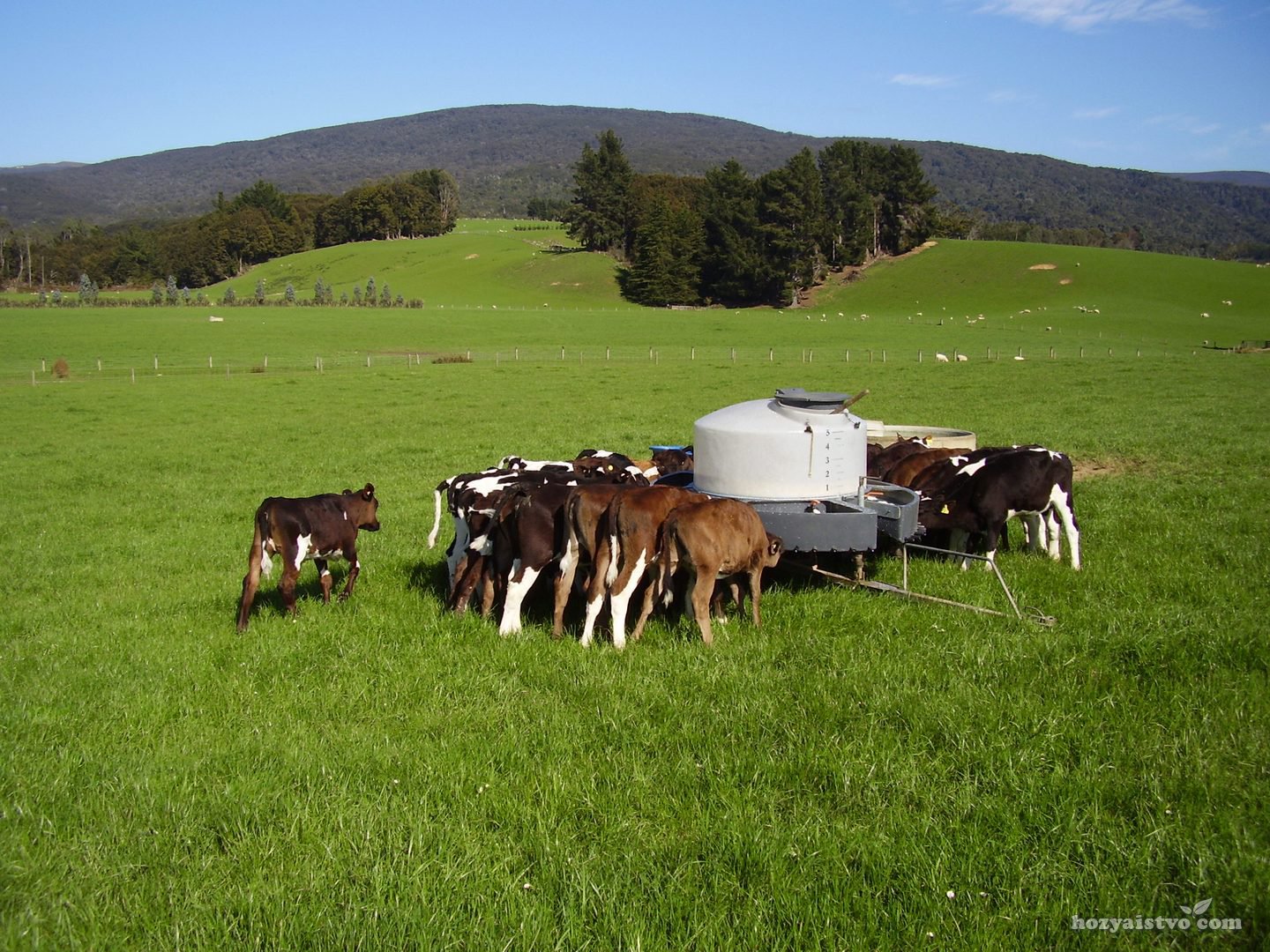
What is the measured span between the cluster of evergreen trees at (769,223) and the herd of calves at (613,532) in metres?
99.3

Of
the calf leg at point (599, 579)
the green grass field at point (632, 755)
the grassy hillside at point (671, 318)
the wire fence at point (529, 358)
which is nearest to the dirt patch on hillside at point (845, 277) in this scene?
the grassy hillside at point (671, 318)

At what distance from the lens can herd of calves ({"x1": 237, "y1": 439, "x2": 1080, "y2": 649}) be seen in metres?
9.80

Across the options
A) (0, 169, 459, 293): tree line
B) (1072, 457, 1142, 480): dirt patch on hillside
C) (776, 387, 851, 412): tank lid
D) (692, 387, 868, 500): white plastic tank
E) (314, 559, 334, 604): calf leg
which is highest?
(0, 169, 459, 293): tree line

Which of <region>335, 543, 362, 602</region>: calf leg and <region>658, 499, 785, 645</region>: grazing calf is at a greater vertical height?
<region>658, 499, 785, 645</region>: grazing calf

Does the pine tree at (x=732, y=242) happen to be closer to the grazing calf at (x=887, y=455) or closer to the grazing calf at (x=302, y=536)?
the grazing calf at (x=887, y=455)

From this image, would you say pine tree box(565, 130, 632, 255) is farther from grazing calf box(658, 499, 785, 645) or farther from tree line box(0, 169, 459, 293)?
grazing calf box(658, 499, 785, 645)

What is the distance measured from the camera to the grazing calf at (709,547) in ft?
31.4

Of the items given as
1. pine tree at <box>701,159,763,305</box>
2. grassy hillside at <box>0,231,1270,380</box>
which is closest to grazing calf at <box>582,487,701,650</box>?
grassy hillside at <box>0,231,1270,380</box>

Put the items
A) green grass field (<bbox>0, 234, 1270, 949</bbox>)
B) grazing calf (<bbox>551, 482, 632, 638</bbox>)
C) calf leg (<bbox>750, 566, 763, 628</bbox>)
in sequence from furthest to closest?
grazing calf (<bbox>551, 482, 632, 638</bbox>)
calf leg (<bbox>750, 566, 763, 628</bbox>)
green grass field (<bbox>0, 234, 1270, 949</bbox>)

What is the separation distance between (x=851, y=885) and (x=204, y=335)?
77.0 metres

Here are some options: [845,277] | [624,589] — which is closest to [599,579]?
[624,589]

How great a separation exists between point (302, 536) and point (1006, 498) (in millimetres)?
7914

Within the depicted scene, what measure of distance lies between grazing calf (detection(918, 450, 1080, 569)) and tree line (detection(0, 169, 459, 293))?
487 ft

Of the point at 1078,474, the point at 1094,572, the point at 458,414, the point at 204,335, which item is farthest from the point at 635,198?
the point at 1094,572
